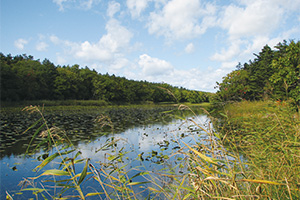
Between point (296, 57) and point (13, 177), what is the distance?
14.8m

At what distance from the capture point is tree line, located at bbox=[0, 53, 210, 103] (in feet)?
101

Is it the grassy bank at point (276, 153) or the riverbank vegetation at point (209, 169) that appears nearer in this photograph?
the riverbank vegetation at point (209, 169)

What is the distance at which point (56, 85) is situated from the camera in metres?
44.7

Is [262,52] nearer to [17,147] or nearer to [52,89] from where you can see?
[17,147]

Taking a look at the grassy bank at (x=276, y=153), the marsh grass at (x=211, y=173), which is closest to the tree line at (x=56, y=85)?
the grassy bank at (x=276, y=153)

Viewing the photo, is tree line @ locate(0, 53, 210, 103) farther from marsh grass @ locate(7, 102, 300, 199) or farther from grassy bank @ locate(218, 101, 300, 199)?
marsh grass @ locate(7, 102, 300, 199)

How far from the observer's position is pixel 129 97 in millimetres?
63281

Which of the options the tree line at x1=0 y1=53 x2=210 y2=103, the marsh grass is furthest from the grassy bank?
the tree line at x1=0 y1=53 x2=210 y2=103

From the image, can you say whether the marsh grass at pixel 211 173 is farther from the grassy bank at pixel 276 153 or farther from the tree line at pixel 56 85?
the tree line at pixel 56 85

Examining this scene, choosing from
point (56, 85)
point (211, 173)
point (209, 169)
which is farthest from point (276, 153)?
point (56, 85)

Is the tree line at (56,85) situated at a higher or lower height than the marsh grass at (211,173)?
higher

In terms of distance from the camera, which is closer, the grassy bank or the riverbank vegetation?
the riverbank vegetation

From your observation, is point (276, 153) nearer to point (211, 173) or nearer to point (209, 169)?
point (211, 173)

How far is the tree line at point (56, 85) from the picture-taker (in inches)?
Result: 1209
